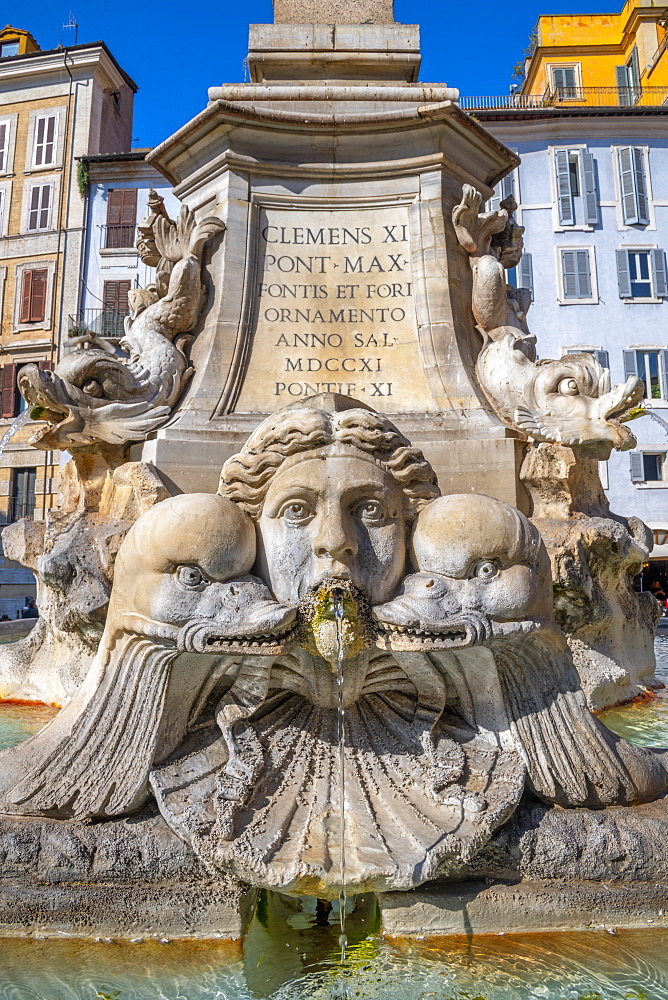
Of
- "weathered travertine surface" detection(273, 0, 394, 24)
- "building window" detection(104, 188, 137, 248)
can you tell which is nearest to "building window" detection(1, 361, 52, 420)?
"building window" detection(104, 188, 137, 248)

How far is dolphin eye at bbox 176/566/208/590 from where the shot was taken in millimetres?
2697

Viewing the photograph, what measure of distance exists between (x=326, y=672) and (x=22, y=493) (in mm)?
24337

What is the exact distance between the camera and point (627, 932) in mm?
2453

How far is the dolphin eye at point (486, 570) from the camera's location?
9.04 ft

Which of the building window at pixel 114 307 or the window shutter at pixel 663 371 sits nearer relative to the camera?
the window shutter at pixel 663 371

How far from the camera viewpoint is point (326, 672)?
9.70 ft

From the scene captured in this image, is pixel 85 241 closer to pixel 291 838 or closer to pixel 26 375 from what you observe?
pixel 26 375

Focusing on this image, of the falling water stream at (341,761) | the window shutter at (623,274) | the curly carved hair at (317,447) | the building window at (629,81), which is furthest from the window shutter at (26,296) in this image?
the falling water stream at (341,761)

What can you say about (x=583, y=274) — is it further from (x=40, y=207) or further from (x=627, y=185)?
(x=40, y=207)

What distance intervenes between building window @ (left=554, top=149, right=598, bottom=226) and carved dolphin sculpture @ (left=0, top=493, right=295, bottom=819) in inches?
965

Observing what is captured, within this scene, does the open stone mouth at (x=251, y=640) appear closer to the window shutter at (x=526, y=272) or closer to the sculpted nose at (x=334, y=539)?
the sculpted nose at (x=334, y=539)

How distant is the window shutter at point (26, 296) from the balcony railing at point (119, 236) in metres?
2.89

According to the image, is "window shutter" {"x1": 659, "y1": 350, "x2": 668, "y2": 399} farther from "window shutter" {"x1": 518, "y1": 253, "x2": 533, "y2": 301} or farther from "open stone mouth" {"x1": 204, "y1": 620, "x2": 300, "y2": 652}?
"open stone mouth" {"x1": 204, "y1": 620, "x2": 300, "y2": 652}

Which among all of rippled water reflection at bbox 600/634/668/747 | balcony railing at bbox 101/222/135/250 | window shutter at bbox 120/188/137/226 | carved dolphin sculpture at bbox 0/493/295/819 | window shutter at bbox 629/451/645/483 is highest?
window shutter at bbox 120/188/137/226
